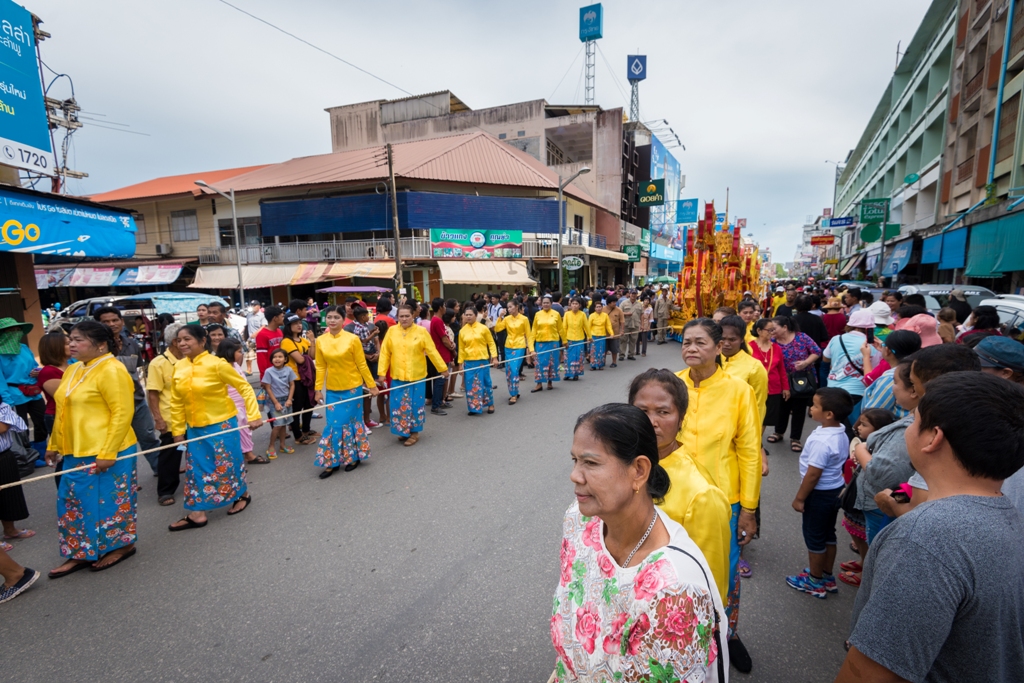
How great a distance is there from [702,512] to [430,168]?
24.0m

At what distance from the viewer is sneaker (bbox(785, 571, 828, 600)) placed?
9.84ft

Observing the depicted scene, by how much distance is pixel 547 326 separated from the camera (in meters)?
8.84

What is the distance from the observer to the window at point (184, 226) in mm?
27125

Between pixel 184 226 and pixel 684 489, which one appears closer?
pixel 684 489

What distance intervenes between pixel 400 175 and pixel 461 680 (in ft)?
73.8

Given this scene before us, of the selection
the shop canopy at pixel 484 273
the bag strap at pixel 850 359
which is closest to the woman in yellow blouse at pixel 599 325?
the bag strap at pixel 850 359

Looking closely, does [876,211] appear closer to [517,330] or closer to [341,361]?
[517,330]

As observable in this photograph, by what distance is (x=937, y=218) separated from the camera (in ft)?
57.7

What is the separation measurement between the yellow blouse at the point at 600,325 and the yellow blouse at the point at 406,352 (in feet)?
16.3

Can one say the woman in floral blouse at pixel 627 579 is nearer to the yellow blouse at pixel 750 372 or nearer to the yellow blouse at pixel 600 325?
the yellow blouse at pixel 750 372

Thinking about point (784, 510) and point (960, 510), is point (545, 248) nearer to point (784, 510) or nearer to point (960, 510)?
point (784, 510)

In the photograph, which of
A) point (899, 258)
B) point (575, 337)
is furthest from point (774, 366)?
point (899, 258)

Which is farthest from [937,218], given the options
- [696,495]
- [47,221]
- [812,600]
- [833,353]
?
[47,221]

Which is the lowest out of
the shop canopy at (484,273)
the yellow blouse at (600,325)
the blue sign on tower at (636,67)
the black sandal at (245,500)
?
the black sandal at (245,500)
